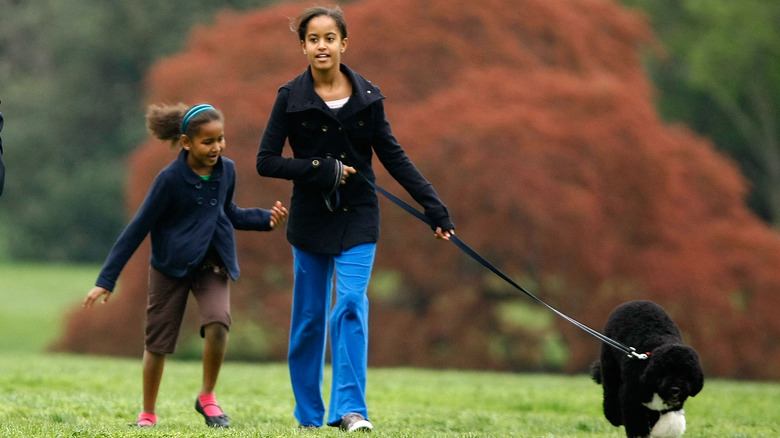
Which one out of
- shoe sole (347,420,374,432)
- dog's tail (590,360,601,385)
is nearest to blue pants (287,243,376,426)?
shoe sole (347,420,374,432)

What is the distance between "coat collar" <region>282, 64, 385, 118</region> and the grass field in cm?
155

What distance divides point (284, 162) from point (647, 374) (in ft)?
6.50

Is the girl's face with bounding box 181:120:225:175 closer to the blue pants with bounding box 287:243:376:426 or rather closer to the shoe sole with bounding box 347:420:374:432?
the blue pants with bounding box 287:243:376:426

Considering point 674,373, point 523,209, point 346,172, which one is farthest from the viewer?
point 523,209

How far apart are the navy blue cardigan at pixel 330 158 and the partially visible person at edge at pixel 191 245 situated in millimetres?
350

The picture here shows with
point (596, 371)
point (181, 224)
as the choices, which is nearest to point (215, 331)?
point (181, 224)

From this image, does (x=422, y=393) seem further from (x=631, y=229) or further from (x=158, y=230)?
(x=631, y=229)

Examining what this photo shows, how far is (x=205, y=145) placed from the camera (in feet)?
19.7

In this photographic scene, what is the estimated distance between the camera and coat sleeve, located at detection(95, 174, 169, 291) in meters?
5.75

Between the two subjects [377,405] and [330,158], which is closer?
[330,158]

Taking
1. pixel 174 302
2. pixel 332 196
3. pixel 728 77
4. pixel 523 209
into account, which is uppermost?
pixel 728 77

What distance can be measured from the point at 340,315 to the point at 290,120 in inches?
39.3

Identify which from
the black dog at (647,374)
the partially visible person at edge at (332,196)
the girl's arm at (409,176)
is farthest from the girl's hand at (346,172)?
the black dog at (647,374)

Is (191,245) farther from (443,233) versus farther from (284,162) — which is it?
(443,233)
